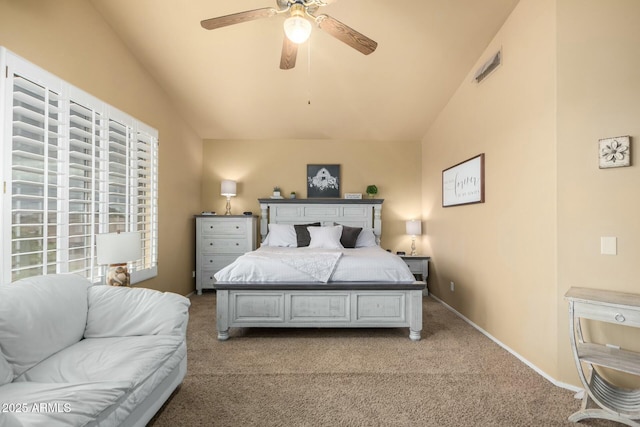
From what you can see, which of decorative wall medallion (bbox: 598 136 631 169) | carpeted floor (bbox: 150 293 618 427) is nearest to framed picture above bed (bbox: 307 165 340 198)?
carpeted floor (bbox: 150 293 618 427)

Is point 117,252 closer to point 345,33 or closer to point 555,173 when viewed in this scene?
point 345,33

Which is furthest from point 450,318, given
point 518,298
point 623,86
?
point 623,86

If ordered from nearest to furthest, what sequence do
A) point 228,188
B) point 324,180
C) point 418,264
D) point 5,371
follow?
point 5,371
point 418,264
point 228,188
point 324,180

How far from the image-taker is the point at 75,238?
259cm

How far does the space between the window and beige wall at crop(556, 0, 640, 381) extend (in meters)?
3.74

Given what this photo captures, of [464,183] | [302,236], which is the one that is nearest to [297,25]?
[464,183]

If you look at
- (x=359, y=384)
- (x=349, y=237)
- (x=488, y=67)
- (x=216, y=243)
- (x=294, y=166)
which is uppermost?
(x=488, y=67)

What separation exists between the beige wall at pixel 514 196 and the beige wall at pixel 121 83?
376 cm

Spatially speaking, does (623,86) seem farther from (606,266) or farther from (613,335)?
(613,335)

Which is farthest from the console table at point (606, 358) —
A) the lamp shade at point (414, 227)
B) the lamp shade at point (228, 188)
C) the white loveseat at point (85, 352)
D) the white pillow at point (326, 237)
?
the lamp shade at point (228, 188)

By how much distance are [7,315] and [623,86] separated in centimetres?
386

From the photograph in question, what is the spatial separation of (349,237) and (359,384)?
2.42 meters

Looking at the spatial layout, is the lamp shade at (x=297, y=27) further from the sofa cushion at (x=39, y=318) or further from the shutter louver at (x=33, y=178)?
the sofa cushion at (x=39, y=318)

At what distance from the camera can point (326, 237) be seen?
14.3 ft
